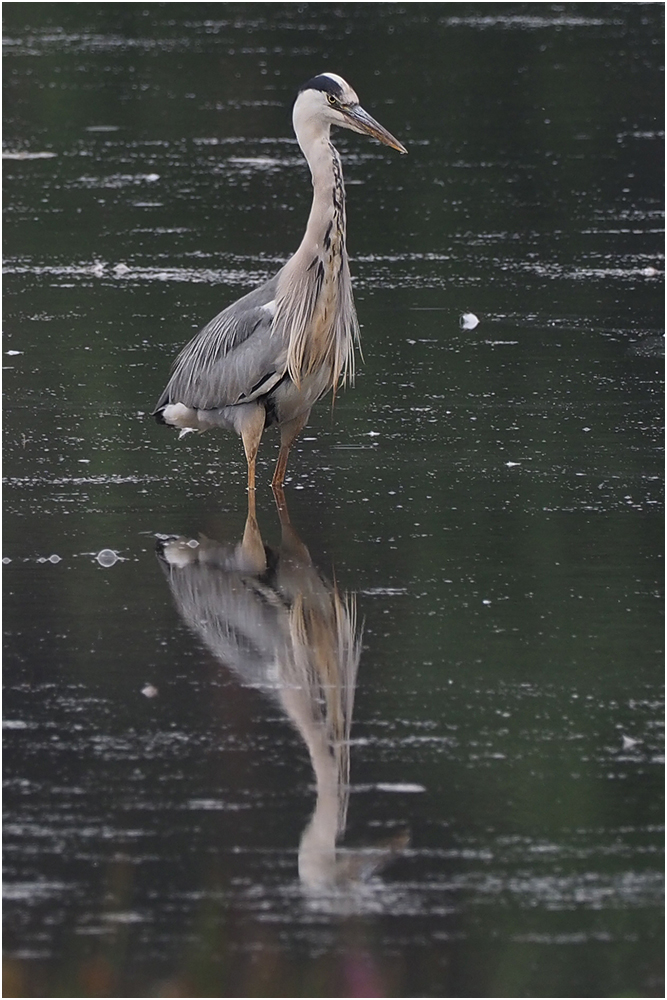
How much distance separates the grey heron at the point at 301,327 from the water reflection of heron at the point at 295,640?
0.54 m

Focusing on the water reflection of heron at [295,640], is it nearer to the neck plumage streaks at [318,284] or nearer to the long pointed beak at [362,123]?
the neck plumage streaks at [318,284]

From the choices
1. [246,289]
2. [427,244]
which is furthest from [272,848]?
[427,244]

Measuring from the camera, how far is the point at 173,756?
557 cm

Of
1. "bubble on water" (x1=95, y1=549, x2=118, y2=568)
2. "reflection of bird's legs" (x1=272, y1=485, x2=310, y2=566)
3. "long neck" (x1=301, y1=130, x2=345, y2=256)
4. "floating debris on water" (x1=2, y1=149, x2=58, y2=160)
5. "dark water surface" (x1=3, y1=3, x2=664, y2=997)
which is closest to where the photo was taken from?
"dark water surface" (x1=3, y1=3, x2=664, y2=997)

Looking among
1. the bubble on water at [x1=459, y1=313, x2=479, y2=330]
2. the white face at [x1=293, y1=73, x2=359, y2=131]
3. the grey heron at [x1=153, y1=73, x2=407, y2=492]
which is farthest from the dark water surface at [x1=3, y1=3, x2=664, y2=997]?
the white face at [x1=293, y1=73, x2=359, y2=131]

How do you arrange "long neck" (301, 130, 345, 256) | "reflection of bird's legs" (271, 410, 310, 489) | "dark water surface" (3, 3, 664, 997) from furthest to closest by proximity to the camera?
"reflection of bird's legs" (271, 410, 310, 489) → "long neck" (301, 130, 345, 256) → "dark water surface" (3, 3, 664, 997)

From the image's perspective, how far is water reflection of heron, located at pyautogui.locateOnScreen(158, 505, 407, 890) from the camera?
5055 mm

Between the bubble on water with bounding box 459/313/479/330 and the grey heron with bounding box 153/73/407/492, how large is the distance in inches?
100

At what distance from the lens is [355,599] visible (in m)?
6.88

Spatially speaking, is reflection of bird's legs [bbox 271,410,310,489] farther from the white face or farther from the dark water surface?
the white face

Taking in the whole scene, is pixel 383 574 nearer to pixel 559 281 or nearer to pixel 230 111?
pixel 559 281

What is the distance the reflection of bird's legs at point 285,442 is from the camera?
27.2ft

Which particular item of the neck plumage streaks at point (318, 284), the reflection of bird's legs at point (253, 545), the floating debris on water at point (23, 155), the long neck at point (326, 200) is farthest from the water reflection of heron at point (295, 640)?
the floating debris on water at point (23, 155)

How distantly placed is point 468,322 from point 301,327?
299cm
